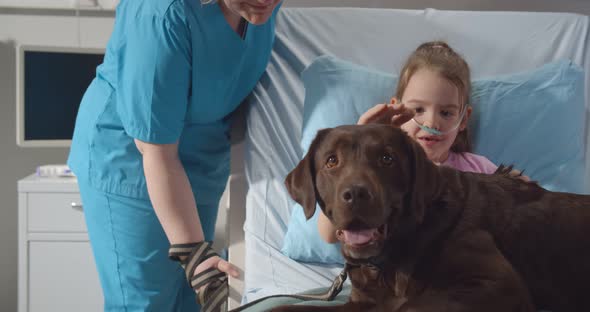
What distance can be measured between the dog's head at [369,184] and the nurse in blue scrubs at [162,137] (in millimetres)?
292

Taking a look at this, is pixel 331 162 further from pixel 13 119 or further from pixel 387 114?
pixel 13 119

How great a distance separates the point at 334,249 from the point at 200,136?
50cm

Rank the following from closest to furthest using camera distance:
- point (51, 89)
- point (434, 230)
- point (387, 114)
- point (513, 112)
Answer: point (434, 230) < point (387, 114) < point (513, 112) < point (51, 89)

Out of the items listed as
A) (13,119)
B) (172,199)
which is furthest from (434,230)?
(13,119)

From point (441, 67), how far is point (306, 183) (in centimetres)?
65

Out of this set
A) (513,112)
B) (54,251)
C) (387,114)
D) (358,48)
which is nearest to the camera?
(387,114)

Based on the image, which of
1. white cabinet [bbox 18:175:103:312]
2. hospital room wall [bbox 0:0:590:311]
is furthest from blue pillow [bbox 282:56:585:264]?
hospital room wall [bbox 0:0:590:311]

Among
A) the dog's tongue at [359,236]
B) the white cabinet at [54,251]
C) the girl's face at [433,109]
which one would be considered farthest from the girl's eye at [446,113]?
the white cabinet at [54,251]

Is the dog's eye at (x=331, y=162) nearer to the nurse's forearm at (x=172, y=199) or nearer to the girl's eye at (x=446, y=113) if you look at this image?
the nurse's forearm at (x=172, y=199)

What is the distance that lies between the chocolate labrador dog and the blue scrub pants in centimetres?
66

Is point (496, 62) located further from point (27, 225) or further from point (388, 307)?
point (27, 225)

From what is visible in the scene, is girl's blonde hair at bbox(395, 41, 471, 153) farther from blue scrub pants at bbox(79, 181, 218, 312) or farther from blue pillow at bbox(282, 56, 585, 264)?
blue scrub pants at bbox(79, 181, 218, 312)

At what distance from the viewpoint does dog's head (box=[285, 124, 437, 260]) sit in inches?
38.7

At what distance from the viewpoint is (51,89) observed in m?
2.63
